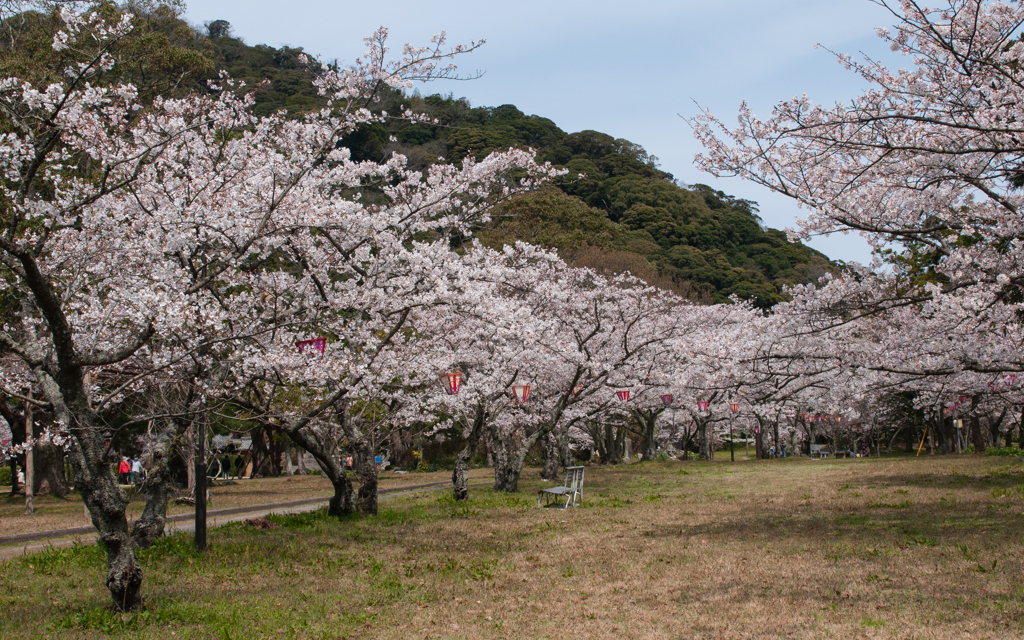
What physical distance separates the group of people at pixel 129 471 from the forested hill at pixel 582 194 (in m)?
12.2

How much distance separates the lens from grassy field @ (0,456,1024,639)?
5.22 meters

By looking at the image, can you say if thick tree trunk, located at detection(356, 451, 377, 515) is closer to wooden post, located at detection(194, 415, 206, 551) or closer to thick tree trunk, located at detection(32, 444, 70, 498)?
wooden post, located at detection(194, 415, 206, 551)

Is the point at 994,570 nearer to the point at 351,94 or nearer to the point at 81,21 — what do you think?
the point at 351,94

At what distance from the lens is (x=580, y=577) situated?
704cm

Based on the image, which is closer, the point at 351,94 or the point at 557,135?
the point at 351,94

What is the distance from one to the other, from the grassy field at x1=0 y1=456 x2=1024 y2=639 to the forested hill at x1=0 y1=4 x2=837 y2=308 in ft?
24.0

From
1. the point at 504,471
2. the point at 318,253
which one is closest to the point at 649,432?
the point at 504,471

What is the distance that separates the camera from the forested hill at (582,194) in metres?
21.9

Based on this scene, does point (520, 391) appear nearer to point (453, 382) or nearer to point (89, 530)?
point (453, 382)

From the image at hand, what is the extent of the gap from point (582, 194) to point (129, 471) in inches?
1590

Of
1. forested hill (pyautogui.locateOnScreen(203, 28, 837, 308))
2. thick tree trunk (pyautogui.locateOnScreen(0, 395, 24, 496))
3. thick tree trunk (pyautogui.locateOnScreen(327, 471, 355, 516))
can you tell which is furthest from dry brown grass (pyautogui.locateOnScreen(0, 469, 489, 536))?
forested hill (pyautogui.locateOnScreen(203, 28, 837, 308))

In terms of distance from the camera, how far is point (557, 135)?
256 ft

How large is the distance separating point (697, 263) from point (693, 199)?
608 inches

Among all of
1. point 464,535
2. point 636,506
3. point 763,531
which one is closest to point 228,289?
point 464,535
